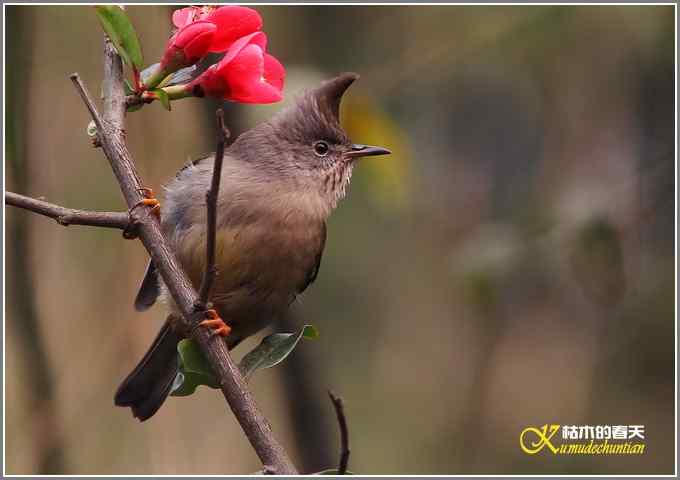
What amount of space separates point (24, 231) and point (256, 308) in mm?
1096

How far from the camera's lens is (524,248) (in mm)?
4766

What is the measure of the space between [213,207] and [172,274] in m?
0.40

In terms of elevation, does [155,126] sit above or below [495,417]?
above

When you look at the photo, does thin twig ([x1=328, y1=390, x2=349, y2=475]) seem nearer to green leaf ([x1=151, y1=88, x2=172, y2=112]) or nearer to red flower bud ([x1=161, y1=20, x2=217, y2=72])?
green leaf ([x1=151, y1=88, x2=172, y2=112])

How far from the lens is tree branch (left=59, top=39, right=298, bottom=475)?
2.45 meters

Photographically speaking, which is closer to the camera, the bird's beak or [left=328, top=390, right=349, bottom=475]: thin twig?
[left=328, top=390, right=349, bottom=475]: thin twig

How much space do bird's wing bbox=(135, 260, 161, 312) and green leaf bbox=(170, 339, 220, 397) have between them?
1.39m

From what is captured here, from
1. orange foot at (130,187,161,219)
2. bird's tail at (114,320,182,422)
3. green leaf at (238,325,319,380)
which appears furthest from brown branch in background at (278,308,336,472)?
green leaf at (238,325,319,380)

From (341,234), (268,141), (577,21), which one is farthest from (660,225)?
(268,141)

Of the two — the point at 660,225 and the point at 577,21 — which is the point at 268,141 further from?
the point at 660,225

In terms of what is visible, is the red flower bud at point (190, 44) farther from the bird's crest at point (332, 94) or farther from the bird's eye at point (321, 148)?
the bird's eye at point (321, 148)

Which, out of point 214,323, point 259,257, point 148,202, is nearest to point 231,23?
point 148,202

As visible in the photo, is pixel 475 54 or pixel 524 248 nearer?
pixel 524 248

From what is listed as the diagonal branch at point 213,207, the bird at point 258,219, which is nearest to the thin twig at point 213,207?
the diagonal branch at point 213,207
